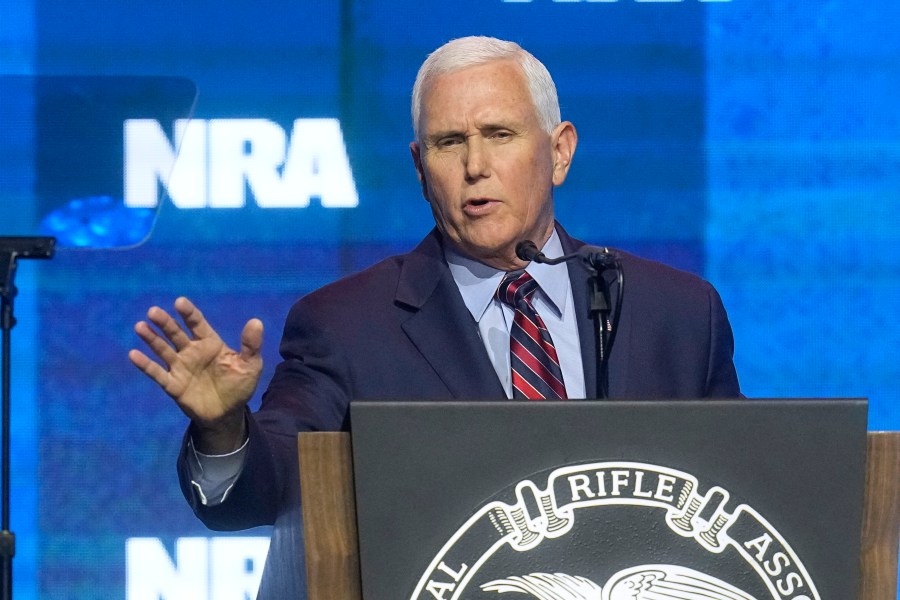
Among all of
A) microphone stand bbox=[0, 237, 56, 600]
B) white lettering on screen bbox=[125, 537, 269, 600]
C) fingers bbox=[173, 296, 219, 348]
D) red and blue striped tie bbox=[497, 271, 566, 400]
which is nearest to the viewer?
fingers bbox=[173, 296, 219, 348]

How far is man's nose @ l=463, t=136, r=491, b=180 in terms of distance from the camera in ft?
6.64

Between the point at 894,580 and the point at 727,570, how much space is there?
19 cm

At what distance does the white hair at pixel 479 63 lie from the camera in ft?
6.72

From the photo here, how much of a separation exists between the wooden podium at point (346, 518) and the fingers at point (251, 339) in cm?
14

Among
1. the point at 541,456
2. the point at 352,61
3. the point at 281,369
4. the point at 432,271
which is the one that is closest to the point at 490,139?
the point at 432,271

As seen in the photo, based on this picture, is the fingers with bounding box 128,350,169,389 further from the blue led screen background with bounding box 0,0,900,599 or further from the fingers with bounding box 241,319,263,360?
the blue led screen background with bounding box 0,0,900,599

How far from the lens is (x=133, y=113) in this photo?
3350 mm

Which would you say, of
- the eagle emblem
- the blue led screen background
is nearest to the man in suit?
the eagle emblem

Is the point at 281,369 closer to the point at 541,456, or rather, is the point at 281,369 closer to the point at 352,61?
the point at 541,456

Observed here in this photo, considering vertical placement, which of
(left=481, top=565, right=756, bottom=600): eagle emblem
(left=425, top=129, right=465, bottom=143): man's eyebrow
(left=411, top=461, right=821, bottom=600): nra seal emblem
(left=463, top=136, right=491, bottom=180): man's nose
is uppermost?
(left=425, top=129, right=465, bottom=143): man's eyebrow

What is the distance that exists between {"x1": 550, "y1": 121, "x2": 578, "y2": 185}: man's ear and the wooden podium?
1134 mm

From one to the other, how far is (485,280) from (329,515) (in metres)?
0.96

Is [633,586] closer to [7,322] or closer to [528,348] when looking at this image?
[528,348]

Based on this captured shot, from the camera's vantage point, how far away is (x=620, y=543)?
1.11 m
